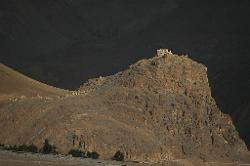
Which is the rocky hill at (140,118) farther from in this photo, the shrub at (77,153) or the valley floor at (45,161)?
the valley floor at (45,161)

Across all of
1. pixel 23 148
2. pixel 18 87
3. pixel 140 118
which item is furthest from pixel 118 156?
pixel 18 87

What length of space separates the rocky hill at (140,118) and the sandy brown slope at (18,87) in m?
8.10

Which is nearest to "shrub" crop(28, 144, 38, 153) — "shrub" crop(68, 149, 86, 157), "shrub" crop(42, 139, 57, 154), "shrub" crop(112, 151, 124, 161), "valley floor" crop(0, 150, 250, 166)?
"shrub" crop(42, 139, 57, 154)

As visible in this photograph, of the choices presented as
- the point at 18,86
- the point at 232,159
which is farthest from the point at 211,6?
the point at 232,159

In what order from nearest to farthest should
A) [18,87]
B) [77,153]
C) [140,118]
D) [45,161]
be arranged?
[45,161]
[77,153]
[140,118]
[18,87]

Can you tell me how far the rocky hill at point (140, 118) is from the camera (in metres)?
58.6

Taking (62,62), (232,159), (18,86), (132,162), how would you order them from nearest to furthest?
(132,162) < (232,159) < (18,86) < (62,62)

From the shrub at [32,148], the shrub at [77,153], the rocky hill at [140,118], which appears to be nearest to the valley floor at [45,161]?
the shrub at [77,153]

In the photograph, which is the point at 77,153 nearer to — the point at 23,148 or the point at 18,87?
the point at 23,148

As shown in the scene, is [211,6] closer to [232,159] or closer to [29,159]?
[232,159]

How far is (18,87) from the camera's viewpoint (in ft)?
266

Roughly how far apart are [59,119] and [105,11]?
13601 cm

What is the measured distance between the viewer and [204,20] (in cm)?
16712

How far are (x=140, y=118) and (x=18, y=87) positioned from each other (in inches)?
828
